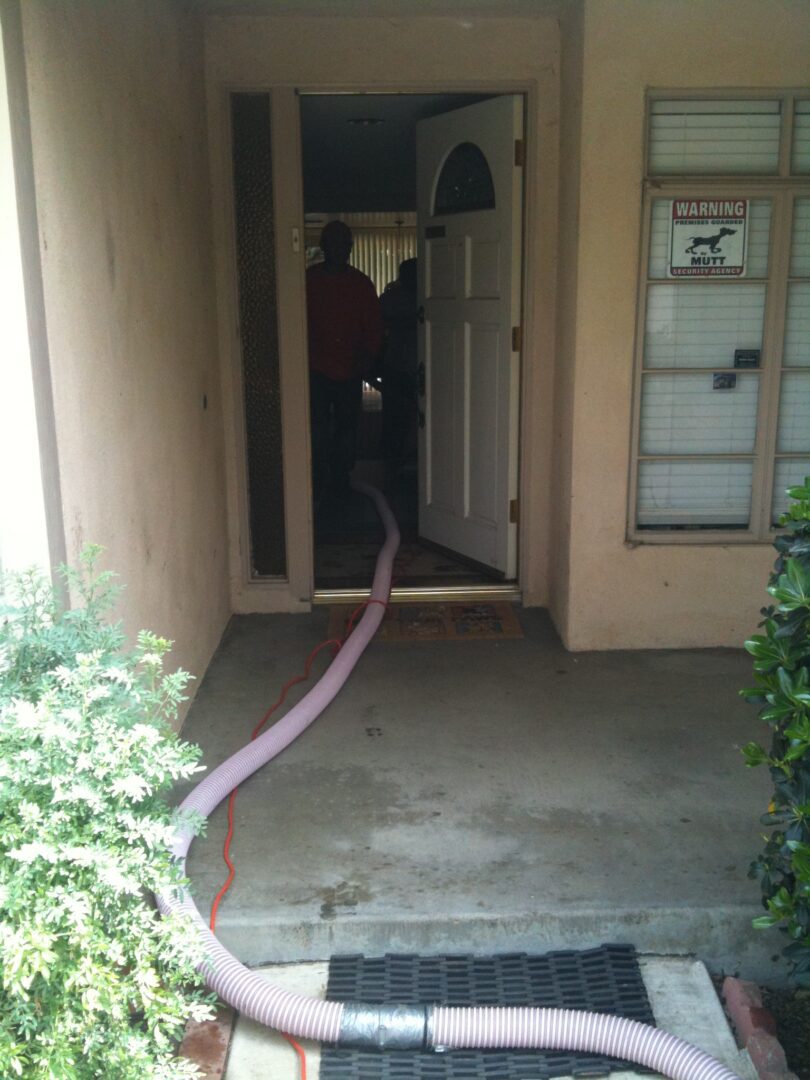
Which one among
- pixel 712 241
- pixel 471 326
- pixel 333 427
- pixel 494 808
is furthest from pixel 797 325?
pixel 333 427

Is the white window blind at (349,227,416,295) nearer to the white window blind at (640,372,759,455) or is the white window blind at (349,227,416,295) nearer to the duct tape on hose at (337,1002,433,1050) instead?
the white window blind at (640,372,759,455)

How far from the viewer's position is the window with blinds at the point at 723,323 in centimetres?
414

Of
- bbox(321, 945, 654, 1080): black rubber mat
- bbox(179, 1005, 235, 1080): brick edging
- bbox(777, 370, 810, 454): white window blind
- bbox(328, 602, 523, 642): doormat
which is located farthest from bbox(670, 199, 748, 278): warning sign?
bbox(179, 1005, 235, 1080): brick edging

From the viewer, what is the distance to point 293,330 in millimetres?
4805

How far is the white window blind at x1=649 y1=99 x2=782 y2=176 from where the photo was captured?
4.11 meters

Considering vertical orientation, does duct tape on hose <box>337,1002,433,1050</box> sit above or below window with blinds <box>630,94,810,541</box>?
below

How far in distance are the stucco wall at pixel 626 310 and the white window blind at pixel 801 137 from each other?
0.37 ft

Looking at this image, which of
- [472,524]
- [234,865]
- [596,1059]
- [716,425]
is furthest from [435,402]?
[596,1059]

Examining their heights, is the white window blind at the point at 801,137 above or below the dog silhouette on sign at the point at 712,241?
above

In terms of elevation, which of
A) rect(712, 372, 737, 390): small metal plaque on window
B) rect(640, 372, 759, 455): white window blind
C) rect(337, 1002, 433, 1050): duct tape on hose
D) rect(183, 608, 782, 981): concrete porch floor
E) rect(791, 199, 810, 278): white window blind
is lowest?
rect(337, 1002, 433, 1050): duct tape on hose

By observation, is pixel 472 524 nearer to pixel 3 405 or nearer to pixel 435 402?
pixel 435 402

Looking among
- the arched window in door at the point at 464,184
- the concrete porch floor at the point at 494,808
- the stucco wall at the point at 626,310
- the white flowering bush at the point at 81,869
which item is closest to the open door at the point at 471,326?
the arched window in door at the point at 464,184

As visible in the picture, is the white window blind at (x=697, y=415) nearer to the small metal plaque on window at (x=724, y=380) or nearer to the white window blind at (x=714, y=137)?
the small metal plaque on window at (x=724, y=380)

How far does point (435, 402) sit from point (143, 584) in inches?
111
